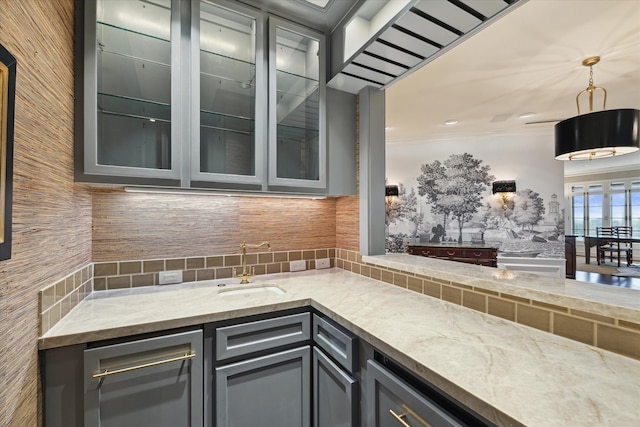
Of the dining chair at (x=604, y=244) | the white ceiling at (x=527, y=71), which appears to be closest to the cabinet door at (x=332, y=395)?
the white ceiling at (x=527, y=71)

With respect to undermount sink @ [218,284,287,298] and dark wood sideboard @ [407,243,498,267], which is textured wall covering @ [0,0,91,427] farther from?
dark wood sideboard @ [407,243,498,267]

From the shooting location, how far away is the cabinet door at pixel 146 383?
0.99m

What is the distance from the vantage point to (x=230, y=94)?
1558 mm

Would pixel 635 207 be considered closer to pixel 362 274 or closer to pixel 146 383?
pixel 362 274

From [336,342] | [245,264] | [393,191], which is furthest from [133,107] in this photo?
[393,191]

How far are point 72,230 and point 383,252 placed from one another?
5.42 ft

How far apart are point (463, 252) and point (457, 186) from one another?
3.99 ft

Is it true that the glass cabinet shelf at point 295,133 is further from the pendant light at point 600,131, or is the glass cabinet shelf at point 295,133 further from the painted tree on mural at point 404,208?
the painted tree on mural at point 404,208

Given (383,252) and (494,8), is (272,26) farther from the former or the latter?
(383,252)

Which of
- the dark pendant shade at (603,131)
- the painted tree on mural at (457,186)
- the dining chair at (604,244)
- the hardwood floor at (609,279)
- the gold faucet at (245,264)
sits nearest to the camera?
the gold faucet at (245,264)

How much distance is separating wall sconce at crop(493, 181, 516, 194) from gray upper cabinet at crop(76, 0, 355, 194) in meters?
4.26

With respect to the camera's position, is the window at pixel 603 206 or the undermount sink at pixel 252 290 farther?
the window at pixel 603 206

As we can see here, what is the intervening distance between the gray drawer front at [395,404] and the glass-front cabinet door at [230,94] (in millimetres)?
1113

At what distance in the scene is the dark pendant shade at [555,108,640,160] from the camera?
2402 mm
